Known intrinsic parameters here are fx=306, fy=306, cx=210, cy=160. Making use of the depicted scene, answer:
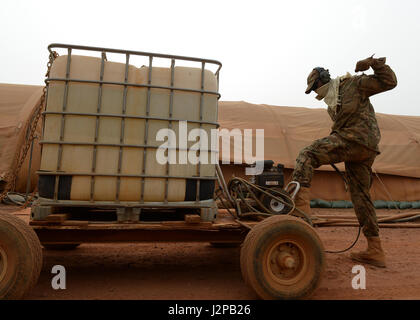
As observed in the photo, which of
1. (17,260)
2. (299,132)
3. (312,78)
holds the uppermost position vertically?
(299,132)

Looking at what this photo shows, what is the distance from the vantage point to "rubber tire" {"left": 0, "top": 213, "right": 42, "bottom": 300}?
85.0 inches

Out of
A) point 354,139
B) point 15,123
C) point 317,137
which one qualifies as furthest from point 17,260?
point 317,137

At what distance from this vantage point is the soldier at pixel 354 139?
3299mm

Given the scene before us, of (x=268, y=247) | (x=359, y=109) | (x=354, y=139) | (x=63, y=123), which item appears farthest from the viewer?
(x=359, y=109)

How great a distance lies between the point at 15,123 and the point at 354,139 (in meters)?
8.16

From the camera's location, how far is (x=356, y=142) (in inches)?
137

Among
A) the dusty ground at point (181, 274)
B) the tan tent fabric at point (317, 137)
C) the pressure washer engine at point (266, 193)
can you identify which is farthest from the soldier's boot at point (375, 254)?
the tan tent fabric at point (317, 137)

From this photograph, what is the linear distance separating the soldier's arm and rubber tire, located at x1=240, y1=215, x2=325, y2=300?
1.96 meters

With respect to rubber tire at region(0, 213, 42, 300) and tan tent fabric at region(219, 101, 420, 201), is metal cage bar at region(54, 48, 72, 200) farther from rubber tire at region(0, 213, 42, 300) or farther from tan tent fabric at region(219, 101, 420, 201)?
tan tent fabric at region(219, 101, 420, 201)

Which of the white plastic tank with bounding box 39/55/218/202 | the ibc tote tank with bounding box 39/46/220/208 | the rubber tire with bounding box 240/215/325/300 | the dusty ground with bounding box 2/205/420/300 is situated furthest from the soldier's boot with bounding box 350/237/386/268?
the white plastic tank with bounding box 39/55/218/202

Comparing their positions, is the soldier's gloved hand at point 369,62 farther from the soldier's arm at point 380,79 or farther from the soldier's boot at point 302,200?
the soldier's boot at point 302,200

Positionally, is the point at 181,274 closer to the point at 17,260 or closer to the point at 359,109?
the point at 17,260

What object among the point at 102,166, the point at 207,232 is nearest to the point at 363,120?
the point at 207,232

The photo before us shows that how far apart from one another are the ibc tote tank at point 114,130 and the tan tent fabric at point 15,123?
5.80 meters
